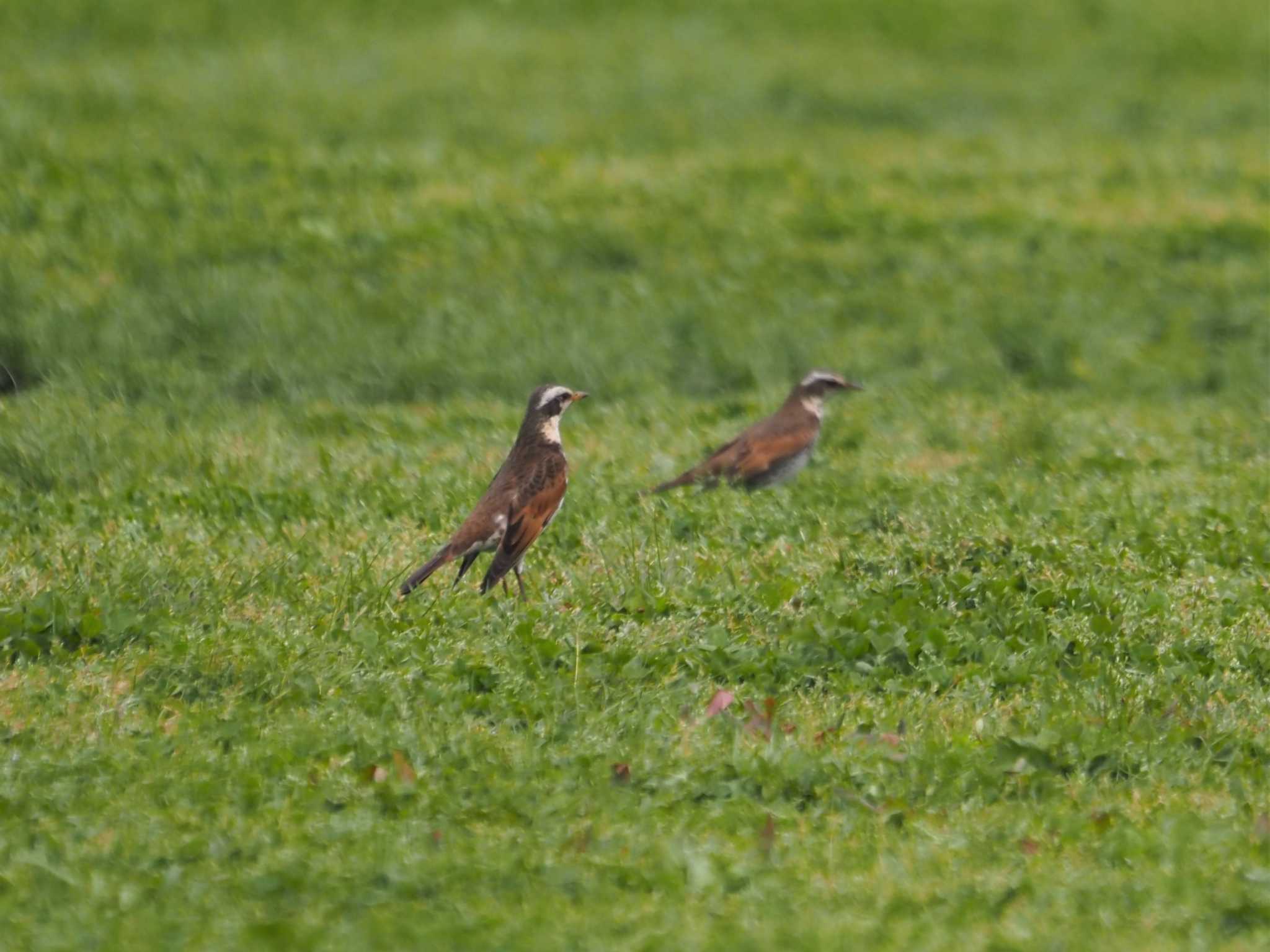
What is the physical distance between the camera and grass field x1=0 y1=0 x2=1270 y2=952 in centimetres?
571

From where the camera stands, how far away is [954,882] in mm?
5621

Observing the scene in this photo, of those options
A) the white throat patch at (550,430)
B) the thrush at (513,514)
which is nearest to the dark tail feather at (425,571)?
the thrush at (513,514)

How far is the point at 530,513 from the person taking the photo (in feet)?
27.8

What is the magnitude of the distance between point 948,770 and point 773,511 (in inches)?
→ 145

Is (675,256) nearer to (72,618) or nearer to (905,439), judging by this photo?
(905,439)

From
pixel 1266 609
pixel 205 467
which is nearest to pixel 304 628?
pixel 205 467

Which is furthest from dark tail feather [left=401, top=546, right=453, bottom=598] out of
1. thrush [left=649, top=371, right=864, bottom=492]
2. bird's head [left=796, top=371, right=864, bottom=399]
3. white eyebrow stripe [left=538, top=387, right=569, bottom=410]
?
bird's head [left=796, top=371, right=864, bottom=399]

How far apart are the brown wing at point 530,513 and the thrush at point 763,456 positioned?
70.8 inches

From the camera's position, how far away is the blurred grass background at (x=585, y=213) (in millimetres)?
14617

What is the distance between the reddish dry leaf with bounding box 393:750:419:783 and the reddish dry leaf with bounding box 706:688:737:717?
123cm

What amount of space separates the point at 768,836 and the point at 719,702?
3.90ft

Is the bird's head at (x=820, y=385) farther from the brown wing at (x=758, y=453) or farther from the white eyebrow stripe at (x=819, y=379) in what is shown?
the brown wing at (x=758, y=453)

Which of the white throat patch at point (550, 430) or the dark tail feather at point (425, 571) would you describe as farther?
the white throat patch at point (550, 430)

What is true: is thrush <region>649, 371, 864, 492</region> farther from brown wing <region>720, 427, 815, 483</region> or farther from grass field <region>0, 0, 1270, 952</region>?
grass field <region>0, 0, 1270, 952</region>
